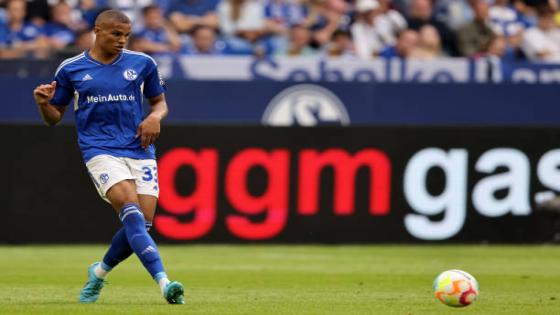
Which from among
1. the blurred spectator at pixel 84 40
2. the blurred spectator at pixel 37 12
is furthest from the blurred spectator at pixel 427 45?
the blurred spectator at pixel 37 12

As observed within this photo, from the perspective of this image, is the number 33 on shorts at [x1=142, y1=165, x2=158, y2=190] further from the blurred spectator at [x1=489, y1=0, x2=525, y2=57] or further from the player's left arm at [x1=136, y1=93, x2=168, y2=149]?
the blurred spectator at [x1=489, y1=0, x2=525, y2=57]

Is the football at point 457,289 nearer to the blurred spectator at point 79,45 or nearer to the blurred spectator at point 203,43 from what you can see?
the blurred spectator at point 79,45

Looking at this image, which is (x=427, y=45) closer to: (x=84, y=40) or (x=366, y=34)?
(x=366, y=34)

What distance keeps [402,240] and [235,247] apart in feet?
7.10

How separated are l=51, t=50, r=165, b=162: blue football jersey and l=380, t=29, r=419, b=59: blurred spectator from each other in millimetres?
10317

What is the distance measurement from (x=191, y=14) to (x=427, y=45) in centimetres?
370

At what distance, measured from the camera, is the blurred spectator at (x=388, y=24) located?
2042cm

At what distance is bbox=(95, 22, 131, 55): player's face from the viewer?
9.21 m

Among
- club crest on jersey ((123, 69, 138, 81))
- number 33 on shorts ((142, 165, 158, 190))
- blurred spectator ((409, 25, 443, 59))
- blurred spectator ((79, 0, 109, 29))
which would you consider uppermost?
club crest on jersey ((123, 69, 138, 81))

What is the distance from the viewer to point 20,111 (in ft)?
55.5

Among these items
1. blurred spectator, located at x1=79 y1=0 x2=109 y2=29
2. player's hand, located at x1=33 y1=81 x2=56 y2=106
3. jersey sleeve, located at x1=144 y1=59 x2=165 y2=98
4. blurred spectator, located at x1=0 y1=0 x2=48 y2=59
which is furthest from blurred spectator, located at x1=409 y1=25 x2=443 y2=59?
player's hand, located at x1=33 y1=81 x2=56 y2=106

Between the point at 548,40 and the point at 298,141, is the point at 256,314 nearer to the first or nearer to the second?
the point at 298,141

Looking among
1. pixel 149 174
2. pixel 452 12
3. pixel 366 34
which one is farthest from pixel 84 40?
pixel 149 174

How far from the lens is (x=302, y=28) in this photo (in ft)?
63.1
